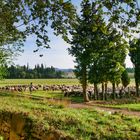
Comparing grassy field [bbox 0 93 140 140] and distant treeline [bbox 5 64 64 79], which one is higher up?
distant treeline [bbox 5 64 64 79]

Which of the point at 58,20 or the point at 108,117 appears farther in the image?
the point at 108,117

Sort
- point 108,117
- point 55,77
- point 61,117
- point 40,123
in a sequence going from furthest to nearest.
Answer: point 55,77
point 108,117
point 61,117
point 40,123

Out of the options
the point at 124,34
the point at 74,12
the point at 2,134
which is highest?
the point at 74,12

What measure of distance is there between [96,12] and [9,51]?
142ft

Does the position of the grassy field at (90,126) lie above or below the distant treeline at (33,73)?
below

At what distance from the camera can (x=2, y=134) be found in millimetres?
14008

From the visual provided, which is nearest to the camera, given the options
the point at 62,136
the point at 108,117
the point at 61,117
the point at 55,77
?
the point at 62,136

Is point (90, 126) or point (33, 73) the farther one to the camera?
point (33, 73)

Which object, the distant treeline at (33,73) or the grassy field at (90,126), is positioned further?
the distant treeline at (33,73)

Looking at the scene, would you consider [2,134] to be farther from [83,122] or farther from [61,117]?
[83,122]

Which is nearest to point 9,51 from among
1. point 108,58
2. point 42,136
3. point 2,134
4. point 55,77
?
point 108,58

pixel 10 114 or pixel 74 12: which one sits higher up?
pixel 74 12

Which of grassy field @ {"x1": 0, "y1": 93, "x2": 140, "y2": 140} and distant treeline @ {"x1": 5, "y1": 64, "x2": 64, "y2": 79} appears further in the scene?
distant treeline @ {"x1": 5, "y1": 64, "x2": 64, "y2": 79}

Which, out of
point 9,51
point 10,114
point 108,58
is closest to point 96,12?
point 10,114
